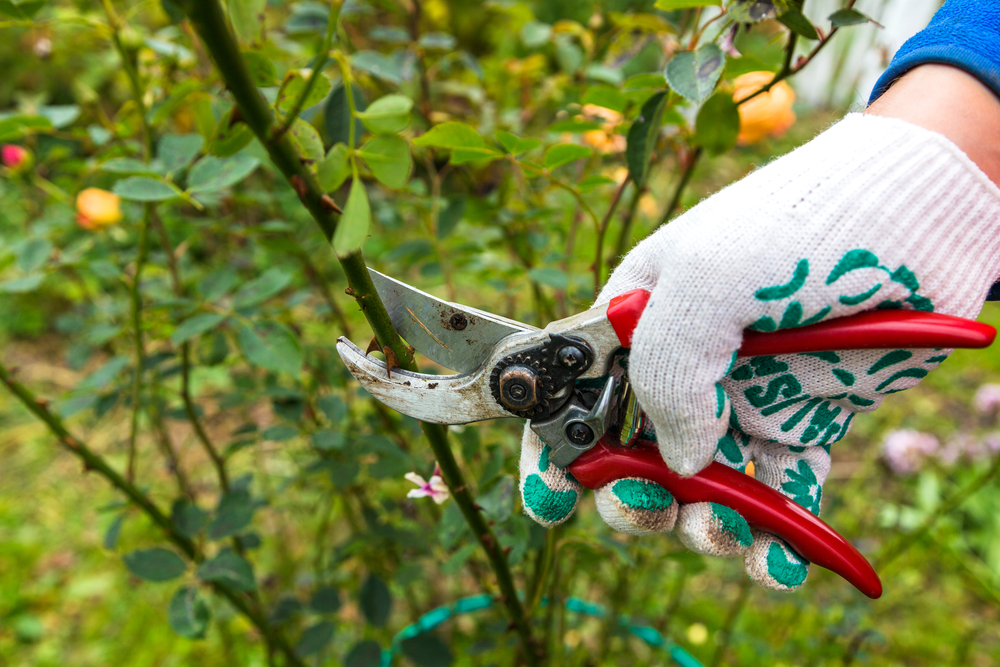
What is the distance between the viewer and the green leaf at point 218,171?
92 cm

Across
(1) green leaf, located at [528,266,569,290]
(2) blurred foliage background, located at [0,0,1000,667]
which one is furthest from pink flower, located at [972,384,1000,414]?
(1) green leaf, located at [528,266,569,290]

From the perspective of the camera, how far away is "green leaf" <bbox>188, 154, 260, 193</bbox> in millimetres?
920

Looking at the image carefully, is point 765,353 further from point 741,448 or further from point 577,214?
point 577,214

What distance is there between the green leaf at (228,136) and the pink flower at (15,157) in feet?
3.65

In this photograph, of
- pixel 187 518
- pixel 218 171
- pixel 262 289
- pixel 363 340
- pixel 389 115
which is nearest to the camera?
pixel 389 115

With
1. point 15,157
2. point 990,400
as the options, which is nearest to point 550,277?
point 15,157

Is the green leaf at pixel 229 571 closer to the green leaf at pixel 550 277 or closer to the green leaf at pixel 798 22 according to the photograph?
the green leaf at pixel 550 277

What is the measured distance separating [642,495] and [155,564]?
0.90 m

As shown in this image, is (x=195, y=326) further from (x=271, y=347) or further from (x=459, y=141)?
(x=459, y=141)

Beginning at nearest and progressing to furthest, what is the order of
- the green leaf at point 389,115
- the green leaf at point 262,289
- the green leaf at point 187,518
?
the green leaf at point 389,115
the green leaf at point 262,289
the green leaf at point 187,518

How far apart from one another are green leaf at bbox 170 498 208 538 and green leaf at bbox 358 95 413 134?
2.97 ft

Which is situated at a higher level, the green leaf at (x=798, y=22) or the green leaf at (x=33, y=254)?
the green leaf at (x=798, y=22)

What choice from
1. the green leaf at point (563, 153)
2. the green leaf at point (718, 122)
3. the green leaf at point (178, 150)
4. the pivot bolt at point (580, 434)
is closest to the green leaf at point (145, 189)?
the green leaf at point (178, 150)

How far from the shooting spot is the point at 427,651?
4.08 feet
